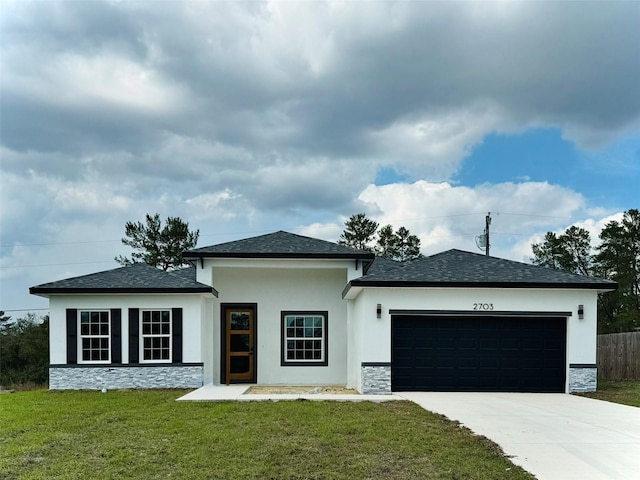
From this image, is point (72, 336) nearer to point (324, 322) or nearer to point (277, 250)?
point (277, 250)

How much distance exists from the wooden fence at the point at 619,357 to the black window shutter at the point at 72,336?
16.8 m

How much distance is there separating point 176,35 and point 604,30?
9.40 m

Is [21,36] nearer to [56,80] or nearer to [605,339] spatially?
[56,80]

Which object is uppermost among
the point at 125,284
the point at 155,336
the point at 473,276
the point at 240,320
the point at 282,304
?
the point at 473,276

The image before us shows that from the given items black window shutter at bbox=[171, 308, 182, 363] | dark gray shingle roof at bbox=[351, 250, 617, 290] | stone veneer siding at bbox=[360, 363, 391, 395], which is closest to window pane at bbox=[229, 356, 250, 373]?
black window shutter at bbox=[171, 308, 182, 363]

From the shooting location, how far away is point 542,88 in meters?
13.8

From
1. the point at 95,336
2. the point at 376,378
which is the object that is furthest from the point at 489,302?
the point at 95,336

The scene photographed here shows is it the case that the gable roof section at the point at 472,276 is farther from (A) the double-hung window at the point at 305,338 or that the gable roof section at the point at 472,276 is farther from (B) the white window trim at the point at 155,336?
(B) the white window trim at the point at 155,336

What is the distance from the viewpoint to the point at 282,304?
16.8m

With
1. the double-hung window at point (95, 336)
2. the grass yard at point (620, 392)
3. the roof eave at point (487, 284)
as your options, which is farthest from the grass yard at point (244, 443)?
the grass yard at point (620, 392)

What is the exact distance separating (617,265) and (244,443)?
3003 centimetres

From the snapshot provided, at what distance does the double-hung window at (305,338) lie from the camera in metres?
16.7

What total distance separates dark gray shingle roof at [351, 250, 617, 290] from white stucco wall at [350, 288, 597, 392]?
25 centimetres

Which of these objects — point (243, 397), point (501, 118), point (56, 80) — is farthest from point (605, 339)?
point (56, 80)
